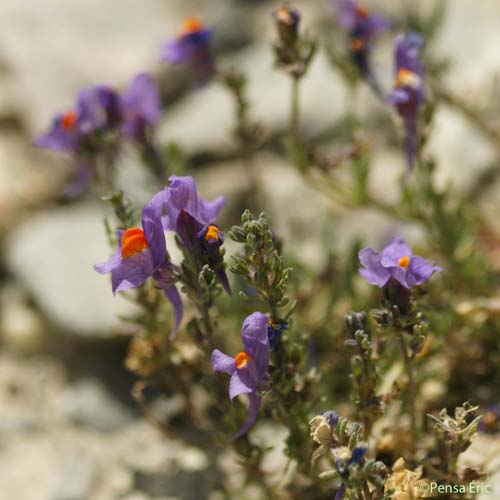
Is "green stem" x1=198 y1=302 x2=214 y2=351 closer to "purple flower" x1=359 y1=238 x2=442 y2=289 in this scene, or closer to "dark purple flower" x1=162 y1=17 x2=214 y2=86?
"purple flower" x1=359 y1=238 x2=442 y2=289

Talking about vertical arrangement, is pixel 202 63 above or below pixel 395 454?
above

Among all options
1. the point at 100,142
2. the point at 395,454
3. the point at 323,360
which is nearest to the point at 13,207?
the point at 100,142

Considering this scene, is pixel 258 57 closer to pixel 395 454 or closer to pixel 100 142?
pixel 100 142

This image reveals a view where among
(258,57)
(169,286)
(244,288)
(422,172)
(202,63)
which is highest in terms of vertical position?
(258,57)

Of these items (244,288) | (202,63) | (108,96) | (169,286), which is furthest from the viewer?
(202,63)

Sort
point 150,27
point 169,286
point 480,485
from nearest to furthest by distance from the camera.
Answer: point 169,286, point 480,485, point 150,27

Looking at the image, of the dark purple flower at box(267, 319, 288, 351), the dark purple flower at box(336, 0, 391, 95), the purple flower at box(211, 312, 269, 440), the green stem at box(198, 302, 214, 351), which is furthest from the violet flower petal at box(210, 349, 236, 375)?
the dark purple flower at box(336, 0, 391, 95)

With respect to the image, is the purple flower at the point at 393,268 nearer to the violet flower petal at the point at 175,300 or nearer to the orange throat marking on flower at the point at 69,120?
the violet flower petal at the point at 175,300

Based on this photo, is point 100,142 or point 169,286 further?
point 100,142
